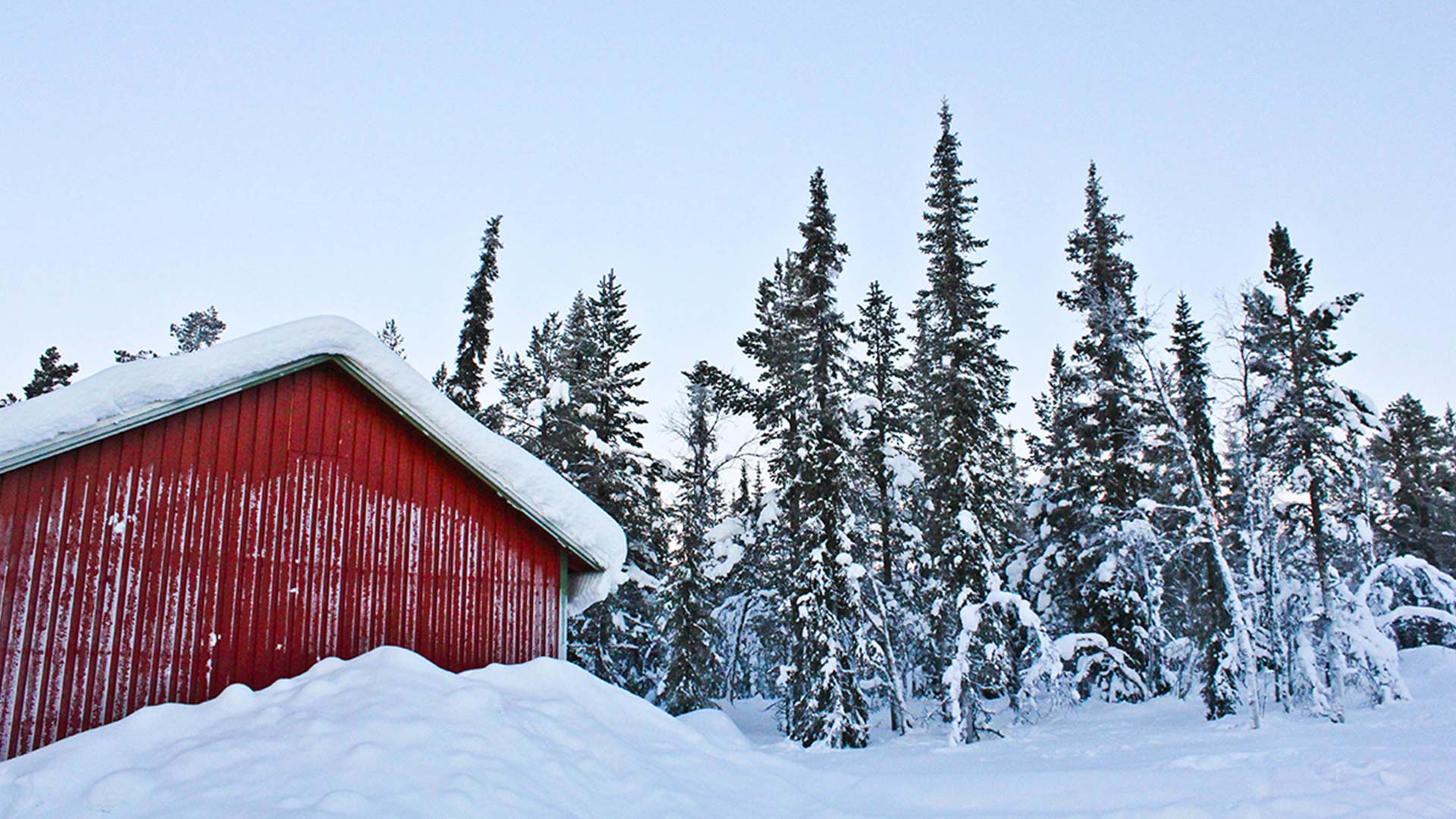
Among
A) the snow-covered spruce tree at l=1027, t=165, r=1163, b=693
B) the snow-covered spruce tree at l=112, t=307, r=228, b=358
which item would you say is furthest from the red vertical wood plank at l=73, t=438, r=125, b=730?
the snow-covered spruce tree at l=112, t=307, r=228, b=358

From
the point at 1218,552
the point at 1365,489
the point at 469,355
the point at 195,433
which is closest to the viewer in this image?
the point at 195,433

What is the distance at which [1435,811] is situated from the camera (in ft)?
22.2

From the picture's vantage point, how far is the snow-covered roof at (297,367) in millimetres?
8180

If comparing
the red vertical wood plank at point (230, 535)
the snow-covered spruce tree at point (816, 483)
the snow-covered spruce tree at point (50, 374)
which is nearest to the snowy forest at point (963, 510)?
the snow-covered spruce tree at point (816, 483)

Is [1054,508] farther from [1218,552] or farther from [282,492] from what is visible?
[282,492]

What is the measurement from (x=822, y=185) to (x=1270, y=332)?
45.8 feet

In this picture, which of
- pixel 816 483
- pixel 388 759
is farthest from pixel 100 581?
pixel 816 483

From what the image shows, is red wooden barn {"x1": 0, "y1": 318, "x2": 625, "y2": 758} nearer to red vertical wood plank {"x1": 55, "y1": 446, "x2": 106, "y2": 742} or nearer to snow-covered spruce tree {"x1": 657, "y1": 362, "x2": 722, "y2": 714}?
red vertical wood plank {"x1": 55, "y1": 446, "x2": 106, "y2": 742}

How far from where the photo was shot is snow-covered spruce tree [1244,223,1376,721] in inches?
784

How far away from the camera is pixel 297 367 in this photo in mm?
9875

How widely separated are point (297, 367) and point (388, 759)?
5.46 metres

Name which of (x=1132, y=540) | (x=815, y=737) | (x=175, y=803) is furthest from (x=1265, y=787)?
(x=1132, y=540)

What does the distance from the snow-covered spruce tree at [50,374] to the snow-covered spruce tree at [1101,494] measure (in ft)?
143

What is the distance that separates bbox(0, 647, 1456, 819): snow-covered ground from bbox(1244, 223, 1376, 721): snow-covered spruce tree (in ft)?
29.4
